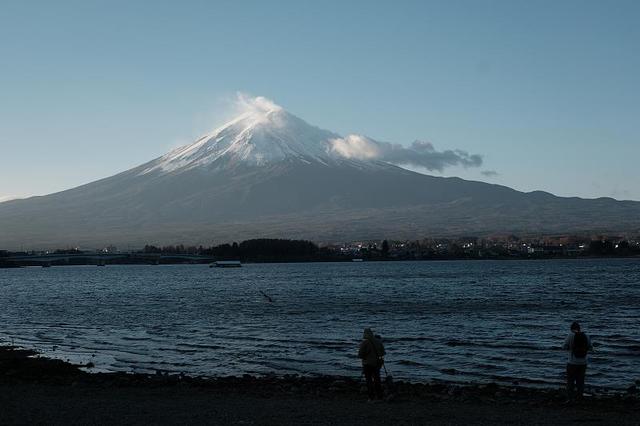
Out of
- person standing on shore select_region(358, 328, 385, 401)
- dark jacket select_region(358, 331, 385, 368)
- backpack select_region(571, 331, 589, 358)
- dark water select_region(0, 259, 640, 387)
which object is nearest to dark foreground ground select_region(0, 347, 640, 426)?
person standing on shore select_region(358, 328, 385, 401)

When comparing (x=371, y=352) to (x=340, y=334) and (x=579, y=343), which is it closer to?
(x=579, y=343)

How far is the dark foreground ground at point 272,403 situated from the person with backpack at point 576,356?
0.31 metres

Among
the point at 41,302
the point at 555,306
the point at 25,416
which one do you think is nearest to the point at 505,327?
the point at 555,306

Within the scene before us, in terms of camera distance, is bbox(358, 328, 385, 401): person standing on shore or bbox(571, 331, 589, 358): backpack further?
bbox(358, 328, 385, 401): person standing on shore

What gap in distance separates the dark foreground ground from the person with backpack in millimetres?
311

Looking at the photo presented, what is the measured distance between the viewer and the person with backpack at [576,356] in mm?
15641

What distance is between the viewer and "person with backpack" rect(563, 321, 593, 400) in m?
15.6

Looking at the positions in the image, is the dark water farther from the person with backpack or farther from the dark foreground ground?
the person with backpack

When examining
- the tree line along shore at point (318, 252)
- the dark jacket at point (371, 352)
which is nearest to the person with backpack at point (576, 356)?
the dark jacket at point (371, 352)

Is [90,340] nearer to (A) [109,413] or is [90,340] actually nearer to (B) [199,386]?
(B) [199,386]

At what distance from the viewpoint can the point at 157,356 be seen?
24984 millimetres

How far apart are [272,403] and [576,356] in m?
5.46

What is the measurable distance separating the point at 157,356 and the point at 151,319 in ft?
47.9

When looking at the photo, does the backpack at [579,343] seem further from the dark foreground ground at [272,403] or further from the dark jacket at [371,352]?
the dark jacket at [371,352]
